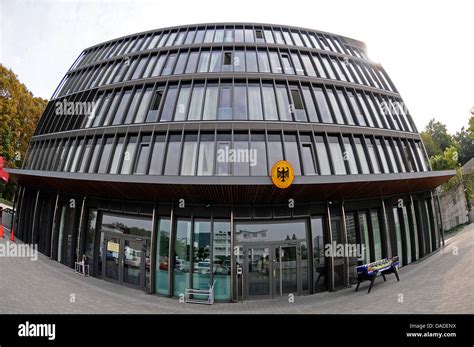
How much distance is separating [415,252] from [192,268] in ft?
50.5

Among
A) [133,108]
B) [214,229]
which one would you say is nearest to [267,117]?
[214,229]

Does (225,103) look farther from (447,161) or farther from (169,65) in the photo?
(447,161)

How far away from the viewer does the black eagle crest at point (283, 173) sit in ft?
33.8

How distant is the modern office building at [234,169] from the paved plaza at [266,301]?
0.97 meters

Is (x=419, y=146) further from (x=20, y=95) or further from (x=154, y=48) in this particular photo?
(x=20, y=95)

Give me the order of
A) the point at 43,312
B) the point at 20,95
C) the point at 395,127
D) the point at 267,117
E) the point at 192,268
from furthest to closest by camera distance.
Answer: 1. the point at 20,95
2. the point at 395,127
3. the point at 267,117
4. the point at 192,268
5. the point at 43,312

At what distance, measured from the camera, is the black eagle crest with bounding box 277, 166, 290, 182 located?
1030 cm

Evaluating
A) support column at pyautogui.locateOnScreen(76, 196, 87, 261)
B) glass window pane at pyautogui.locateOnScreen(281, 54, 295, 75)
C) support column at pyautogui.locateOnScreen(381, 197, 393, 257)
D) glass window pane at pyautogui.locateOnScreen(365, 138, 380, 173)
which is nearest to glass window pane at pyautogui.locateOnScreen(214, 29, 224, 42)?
glass window pane at pyautogui.locateOnScreen(281, 54, 295, 75)

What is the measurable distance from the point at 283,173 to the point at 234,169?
2607mm

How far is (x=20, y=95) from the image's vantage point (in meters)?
30.5

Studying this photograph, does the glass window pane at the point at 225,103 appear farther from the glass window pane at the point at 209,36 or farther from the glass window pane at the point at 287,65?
the glass window pane at the point at 209,36

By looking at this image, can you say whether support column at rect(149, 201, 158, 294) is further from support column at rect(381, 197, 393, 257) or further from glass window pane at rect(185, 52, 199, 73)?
support column at rect(381, 197, 393, 257)

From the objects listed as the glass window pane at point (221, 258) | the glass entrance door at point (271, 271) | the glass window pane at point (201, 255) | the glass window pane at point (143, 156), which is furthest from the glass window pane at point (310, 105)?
the glass window pane at point (143, 156)

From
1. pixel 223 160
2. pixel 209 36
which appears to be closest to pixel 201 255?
pixel 223 160
